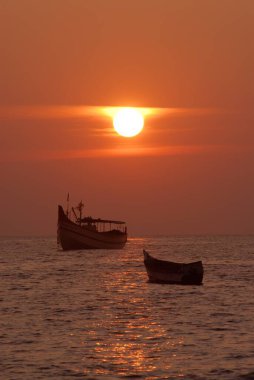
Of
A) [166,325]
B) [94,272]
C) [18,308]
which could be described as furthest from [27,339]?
[94,272]

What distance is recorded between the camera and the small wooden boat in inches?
3093

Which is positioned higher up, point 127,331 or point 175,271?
point 175,271

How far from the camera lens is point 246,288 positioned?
80125 millimetres

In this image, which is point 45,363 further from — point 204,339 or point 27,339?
point 204,339

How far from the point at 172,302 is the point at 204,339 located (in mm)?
21588

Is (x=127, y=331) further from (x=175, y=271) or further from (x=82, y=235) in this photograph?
(x=82, y=235)

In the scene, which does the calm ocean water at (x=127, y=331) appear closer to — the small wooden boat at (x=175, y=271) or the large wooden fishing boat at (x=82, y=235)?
the small wooden boat at (x=175, y=271)

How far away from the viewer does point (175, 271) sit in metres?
79.2

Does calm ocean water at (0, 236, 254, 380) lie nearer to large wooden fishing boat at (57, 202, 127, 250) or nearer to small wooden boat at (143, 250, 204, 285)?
small wooden boat at (143, 250, 204, 285)

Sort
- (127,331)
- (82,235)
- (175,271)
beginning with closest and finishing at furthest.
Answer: (127,331), (175,271), (82,235)

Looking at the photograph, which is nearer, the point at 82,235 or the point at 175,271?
the point at 175,271

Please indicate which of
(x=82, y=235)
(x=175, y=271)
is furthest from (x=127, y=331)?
(x=82, y=235)

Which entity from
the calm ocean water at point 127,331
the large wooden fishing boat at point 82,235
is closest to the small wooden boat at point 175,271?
the calm ocean water at point 127,331

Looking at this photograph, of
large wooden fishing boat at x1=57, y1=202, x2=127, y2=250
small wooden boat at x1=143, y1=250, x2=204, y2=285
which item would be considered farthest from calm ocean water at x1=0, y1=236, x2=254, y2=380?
large wooden fishing boat at x1=57, y1=202, x2=127, y2=250
